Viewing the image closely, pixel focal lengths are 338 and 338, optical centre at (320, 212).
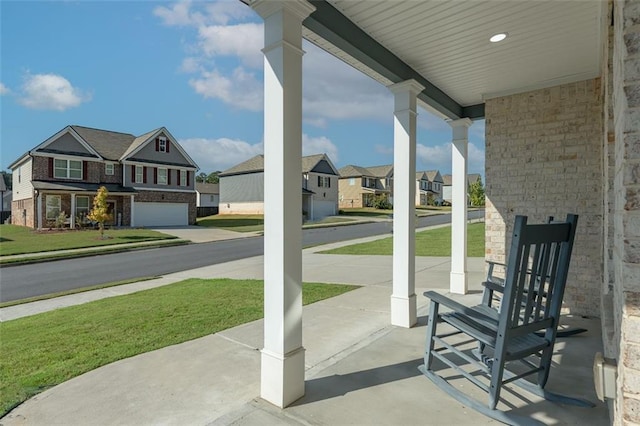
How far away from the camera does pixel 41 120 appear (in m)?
23.7

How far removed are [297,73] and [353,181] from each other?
42.1 metres

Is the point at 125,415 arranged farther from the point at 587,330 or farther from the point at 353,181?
the point at 353,181

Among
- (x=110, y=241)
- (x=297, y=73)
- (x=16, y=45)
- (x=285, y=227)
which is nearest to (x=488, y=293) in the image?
(x=285, y=227)

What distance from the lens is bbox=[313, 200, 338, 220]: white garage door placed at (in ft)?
111

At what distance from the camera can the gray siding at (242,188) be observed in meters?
32.3

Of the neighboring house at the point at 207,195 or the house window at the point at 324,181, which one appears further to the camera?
the neighboring house at the point at 207,195

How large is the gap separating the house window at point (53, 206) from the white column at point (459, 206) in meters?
22.6

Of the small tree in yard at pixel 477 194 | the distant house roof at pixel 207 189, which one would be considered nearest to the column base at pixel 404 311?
the small tree in yard at pixel 477 194

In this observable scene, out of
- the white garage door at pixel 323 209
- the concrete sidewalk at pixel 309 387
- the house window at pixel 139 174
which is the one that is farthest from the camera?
the white garage door at pixel 323 209

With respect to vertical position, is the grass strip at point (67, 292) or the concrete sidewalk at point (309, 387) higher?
the concrete sidewalk at point (309, 387)

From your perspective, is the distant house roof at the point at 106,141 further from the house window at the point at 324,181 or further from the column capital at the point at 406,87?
the column capital at the point at 406,87

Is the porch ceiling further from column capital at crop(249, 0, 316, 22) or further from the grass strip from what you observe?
the grass strip

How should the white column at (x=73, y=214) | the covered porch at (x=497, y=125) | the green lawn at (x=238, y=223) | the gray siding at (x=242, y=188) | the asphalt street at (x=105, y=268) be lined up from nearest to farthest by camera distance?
1. the covered porch at (x=497, y=125)
2. the asphalt street at (x=105, y=268)
3. the white column at (x=73, y=214)
4. the green lawn at (x=238, y=223)
5. the gray siding at (x=242, y=188)

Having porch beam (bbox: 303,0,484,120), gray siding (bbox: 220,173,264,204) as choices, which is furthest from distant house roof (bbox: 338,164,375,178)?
porch beam (bbox: 303,0,484,120)
